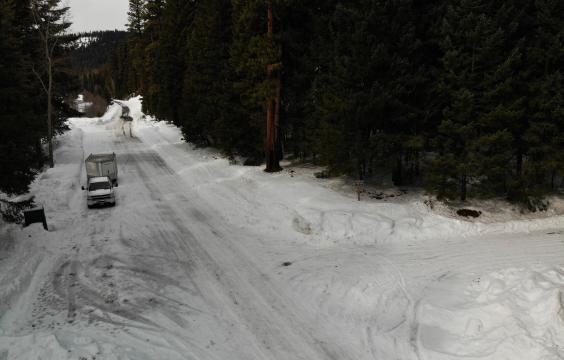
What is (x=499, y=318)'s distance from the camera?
9.45 metres

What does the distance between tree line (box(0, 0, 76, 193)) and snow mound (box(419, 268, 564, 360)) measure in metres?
14.5

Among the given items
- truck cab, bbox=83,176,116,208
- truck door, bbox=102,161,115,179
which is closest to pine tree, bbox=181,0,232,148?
truck door, bbox=102,161,115,179

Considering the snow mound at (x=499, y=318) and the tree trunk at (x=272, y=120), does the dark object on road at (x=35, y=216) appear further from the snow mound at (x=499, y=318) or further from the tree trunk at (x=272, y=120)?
the snow mound at (x=499, y=318)

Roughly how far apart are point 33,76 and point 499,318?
36068 mm

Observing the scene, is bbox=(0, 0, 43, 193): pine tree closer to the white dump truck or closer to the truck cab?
the truck cab

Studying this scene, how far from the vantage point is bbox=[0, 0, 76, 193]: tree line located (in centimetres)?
1429

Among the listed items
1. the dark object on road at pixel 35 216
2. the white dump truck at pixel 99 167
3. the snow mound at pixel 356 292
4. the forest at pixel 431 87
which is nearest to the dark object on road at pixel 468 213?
the forest at pixel 431 87

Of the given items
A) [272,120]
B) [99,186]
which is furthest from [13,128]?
[272,120]

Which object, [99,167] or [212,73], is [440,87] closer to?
[212,73]

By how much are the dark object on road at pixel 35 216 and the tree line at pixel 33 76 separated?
2021 millimetres

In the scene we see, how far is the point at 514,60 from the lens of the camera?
1600cm

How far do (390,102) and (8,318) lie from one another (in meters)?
15.4

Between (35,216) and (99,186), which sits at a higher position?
(99,186)

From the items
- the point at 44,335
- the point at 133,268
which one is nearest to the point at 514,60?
the point at 133,268
